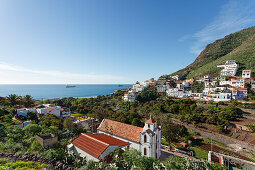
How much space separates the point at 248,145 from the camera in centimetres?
2902

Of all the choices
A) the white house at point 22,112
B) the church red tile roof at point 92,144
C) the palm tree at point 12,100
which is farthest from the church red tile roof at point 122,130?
the palm tree at point 12,100

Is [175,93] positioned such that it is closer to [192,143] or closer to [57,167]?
[192,143]

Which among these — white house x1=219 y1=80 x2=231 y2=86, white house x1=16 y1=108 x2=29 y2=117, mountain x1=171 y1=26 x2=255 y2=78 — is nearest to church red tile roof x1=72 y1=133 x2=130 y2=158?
white house x1=16 y1=108 x2=29 y2=117

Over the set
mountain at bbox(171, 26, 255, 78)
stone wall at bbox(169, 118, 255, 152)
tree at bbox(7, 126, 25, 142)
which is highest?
mountain at bbox(171, 26, 255, 78)

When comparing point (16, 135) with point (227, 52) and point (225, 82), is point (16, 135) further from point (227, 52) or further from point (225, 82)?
point (227, 52)

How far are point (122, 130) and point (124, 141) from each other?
205 centimetres

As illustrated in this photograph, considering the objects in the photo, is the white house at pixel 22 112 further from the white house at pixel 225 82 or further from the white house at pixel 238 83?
the white house at pixel 225 82

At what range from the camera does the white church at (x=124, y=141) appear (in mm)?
16903

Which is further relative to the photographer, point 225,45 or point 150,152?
point 225,45

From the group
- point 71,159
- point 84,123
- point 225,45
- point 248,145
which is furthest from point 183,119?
point 225,45

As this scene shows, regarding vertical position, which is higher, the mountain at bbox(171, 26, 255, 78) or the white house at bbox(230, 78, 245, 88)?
the mountain at bbox(171, 26, 255, 78)

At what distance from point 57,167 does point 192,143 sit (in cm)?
3257

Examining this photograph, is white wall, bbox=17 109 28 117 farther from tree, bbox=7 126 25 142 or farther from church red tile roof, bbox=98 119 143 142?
church red tile roof, bbox=98 119 143 142

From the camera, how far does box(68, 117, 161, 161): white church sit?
16903 mm
